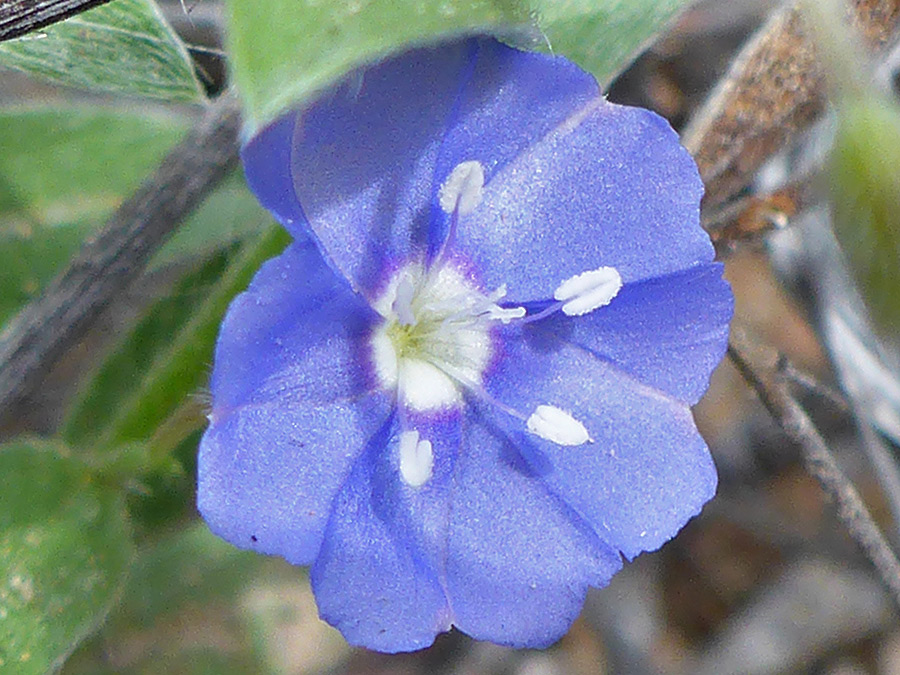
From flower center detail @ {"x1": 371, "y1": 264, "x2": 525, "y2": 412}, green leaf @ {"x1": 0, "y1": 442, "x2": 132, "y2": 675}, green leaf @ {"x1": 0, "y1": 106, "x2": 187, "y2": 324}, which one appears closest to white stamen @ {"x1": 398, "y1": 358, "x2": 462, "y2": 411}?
flower center detail @ {"x1": 371, "y1": 264, "x2": 525, "y2": 412}

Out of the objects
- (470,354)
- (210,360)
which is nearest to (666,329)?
(470,354)

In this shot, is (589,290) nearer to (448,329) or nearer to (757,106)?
(448,329)

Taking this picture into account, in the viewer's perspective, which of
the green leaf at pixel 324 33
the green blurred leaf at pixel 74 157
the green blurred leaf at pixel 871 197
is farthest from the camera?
the green blurred leaf at pixel 74 157

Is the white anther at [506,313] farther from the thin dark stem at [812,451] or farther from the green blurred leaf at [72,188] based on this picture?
the green blurred leaf at [72,188]

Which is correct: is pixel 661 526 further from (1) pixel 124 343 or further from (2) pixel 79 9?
(1) pixel 124 343

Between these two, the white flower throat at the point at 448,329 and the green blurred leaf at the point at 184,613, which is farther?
the green blurred leaf at the point at 184,613

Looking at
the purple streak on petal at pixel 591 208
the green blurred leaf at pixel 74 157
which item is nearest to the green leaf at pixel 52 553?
the green blurred leaf at pixel 74 157

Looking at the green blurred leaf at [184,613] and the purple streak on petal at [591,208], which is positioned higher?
the purple streak on petal at [591,208]

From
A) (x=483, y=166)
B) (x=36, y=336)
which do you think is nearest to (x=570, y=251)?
(x=483, y=166)
